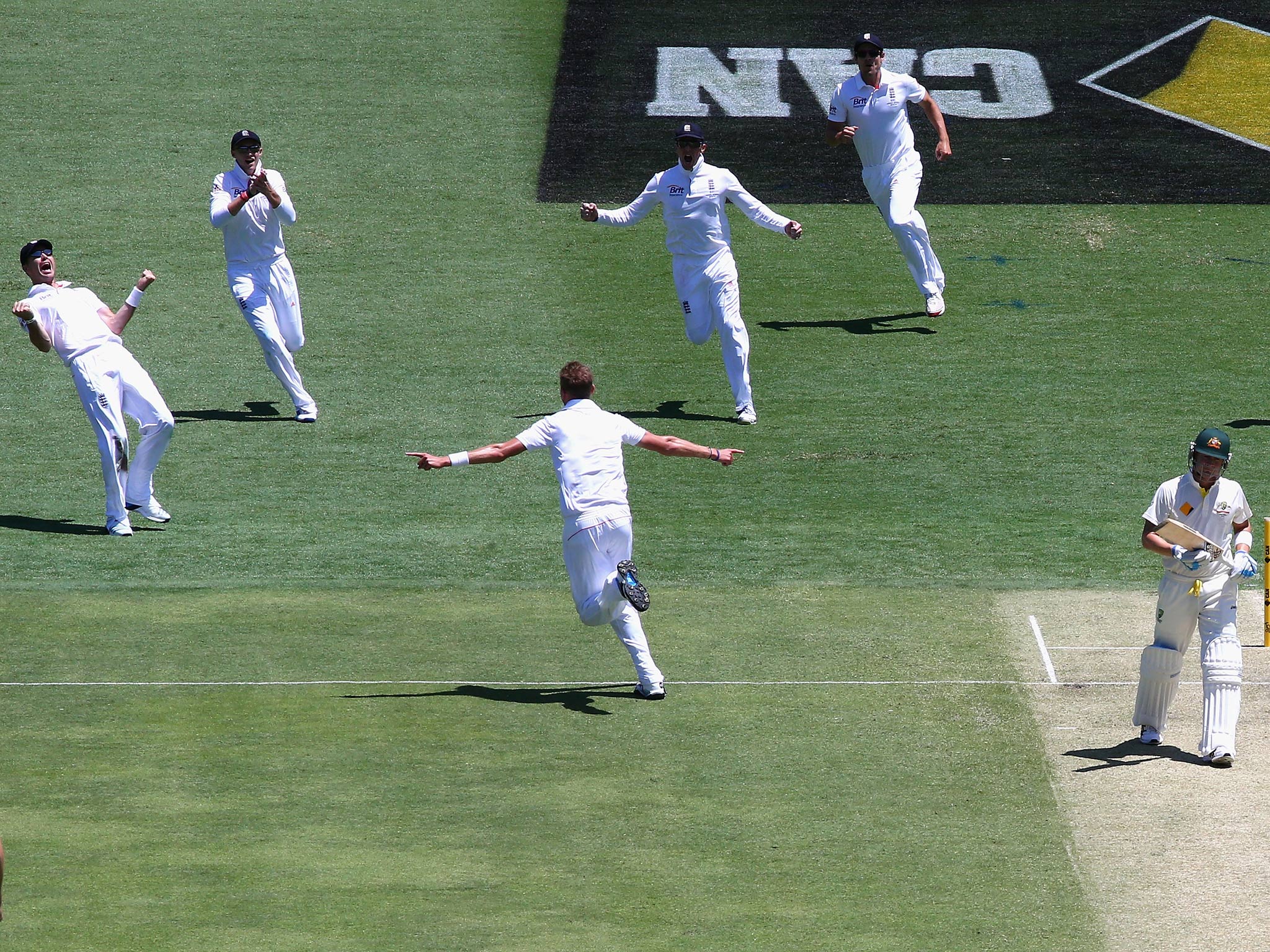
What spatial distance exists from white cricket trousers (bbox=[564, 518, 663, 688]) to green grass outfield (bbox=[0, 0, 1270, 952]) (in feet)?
1.06

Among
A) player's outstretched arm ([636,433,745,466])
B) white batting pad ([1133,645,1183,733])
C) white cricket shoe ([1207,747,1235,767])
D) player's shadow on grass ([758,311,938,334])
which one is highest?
player's outstretched arm ([636,433,745,466])

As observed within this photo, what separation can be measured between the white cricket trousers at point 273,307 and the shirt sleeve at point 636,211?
280cm

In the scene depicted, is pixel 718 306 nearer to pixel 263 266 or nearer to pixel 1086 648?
pixel 263 266

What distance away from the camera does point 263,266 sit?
600 inches

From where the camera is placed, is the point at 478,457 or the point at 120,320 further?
the point at 120,320

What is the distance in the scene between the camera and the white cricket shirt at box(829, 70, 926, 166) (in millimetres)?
16969

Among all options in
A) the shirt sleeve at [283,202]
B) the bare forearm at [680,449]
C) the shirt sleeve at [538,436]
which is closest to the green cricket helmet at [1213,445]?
the bare forearm at [680,449]

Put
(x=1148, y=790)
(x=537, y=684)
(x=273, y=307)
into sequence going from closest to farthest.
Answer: (x=1148, y=790) < (x=537, y=684) < (x=273, y=307)

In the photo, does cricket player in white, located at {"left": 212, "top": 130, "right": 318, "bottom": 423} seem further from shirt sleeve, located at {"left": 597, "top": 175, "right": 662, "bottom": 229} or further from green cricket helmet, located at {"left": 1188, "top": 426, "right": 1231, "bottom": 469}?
green cricket helmet, located at {"left": 1188, "top": 426, "right": 1231, "bottom": 469}

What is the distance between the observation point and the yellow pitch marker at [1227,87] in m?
22.8

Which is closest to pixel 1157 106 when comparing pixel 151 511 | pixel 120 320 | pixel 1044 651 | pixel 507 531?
pixel 507 531

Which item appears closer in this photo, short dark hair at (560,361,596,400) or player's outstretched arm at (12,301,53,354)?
short dark hair at (560,361,596,400)

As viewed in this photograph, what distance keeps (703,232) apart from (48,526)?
588cm

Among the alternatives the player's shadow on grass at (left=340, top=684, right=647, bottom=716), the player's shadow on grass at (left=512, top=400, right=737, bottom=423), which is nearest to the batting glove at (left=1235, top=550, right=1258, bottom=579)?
the player's shadow on grass at (left=340, top=684, right=647, bottom=716)
